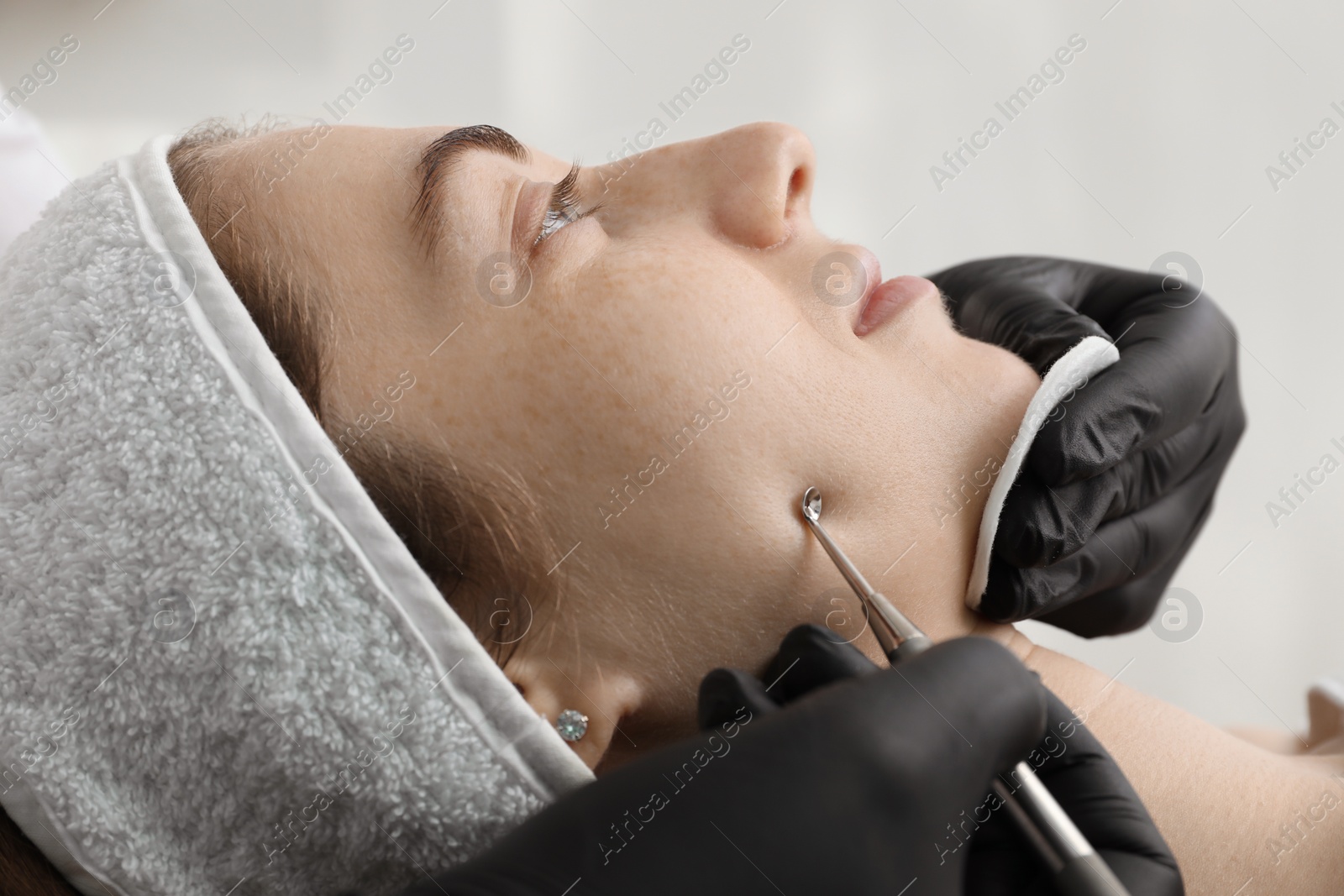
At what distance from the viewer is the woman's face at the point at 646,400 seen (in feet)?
2.37

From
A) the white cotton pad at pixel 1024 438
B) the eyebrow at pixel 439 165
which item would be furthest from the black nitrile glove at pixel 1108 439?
the eyebrow at pixel 439 165

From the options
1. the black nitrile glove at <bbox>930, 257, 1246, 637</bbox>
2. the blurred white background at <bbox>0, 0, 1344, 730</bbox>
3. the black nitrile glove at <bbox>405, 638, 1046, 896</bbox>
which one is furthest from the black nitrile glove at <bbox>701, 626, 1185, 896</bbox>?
the blurred white background at <bbox>0, 0, 1344, 730</bbox>

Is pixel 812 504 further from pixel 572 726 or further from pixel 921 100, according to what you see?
pixel 921 100

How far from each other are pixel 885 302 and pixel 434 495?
45 cm

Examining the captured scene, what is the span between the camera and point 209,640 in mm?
667

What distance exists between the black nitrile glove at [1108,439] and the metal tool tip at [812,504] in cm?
21

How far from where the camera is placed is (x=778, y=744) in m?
0.61

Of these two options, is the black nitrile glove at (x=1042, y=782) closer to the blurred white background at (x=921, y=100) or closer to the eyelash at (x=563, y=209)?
the eyelash at (x=563, y=209)

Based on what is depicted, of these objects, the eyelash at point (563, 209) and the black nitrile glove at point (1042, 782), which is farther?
the eyelash at point (563, 209)

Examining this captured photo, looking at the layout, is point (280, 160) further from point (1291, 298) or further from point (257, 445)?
point (1291, 298)

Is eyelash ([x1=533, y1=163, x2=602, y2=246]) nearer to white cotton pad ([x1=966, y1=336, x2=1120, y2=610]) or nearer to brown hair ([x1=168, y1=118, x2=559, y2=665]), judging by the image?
brown hair ([x1=168, y1=118, x2=559, y2=665])

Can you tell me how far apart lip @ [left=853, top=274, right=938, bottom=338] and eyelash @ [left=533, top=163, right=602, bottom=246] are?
276mm

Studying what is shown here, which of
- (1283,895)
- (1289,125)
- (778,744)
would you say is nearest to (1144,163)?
(1289,125)

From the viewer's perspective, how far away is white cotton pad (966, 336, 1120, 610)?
81cm
